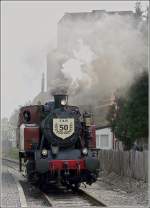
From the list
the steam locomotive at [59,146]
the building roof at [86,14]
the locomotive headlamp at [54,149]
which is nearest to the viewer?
the steam locomotive at [59,146]

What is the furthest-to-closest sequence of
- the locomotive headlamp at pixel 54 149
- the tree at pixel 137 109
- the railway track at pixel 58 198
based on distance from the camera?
the tree at pixel 137 109 → the locomotive headlamp at pixel 54 149 → the railway track at pixel 58 198

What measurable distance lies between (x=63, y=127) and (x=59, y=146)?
0.59 metres

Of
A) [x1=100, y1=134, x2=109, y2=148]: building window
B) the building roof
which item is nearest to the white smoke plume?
the building roof

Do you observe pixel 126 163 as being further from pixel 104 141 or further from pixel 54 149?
pixel 104 141

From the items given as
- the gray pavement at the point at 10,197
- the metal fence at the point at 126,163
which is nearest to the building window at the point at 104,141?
the metal fence at the point at 126,163

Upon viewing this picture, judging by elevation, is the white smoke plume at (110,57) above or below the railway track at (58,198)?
above

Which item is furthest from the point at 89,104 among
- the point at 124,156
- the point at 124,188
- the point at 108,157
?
the point at 124,188

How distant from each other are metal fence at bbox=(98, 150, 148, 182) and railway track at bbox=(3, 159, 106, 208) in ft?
10.5

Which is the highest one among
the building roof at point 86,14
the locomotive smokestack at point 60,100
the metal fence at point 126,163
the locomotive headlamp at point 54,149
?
the building roof at point 86,14

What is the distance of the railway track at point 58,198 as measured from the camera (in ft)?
43.0

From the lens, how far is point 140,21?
21547 millimetres

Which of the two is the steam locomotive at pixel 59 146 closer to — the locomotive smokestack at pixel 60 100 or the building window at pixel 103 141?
the locomotive smokestack at pixel 60 100

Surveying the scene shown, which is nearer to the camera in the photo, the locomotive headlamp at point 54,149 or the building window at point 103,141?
the locomotive headlamp at point 54,149

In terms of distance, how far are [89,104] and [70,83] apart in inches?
173
